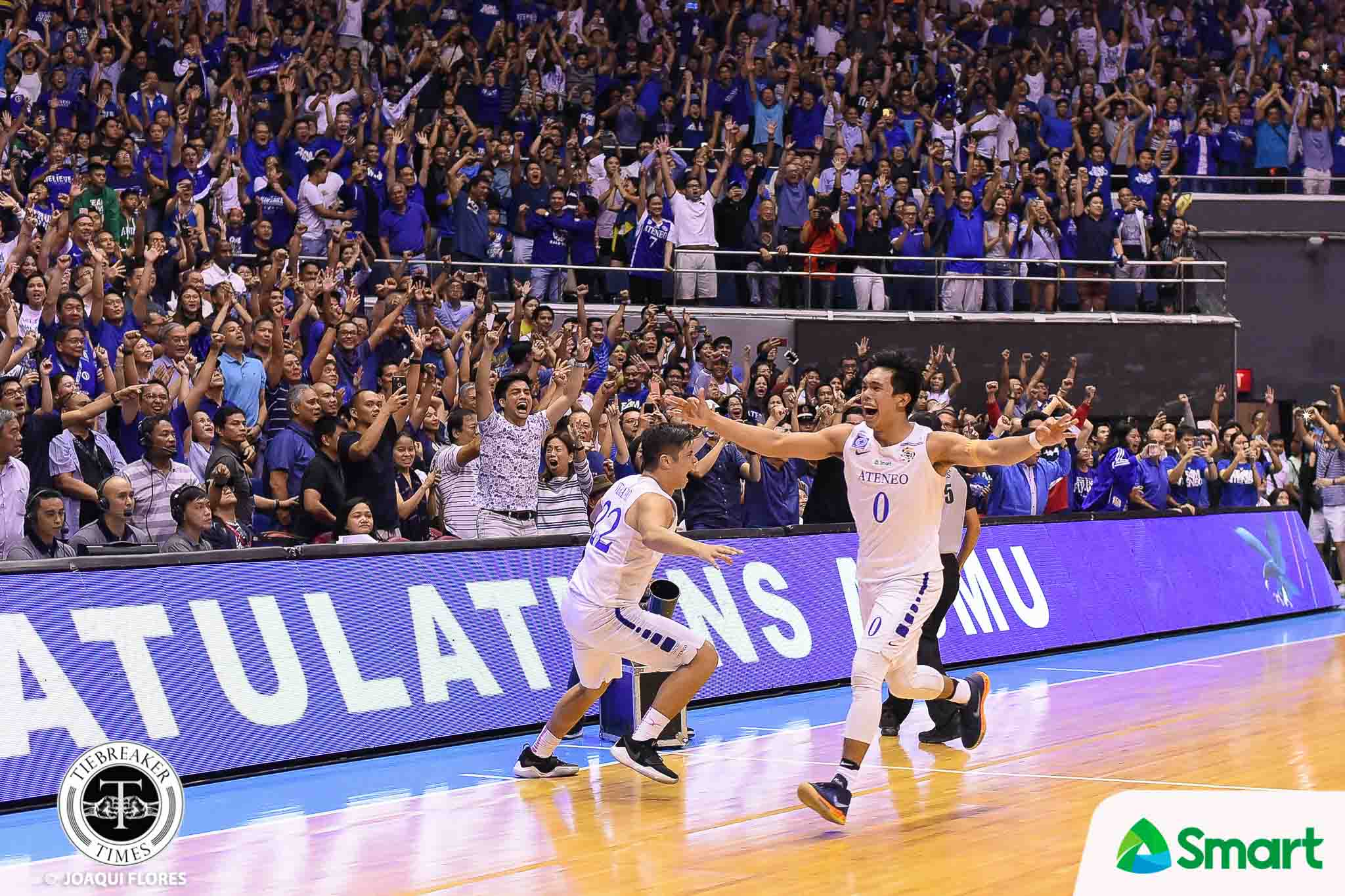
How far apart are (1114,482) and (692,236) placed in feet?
21.4

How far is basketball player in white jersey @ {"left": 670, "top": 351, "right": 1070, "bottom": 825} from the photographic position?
891 centimetres

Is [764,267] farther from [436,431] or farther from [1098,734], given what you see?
[1098,734]

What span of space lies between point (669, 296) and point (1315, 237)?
12.4m

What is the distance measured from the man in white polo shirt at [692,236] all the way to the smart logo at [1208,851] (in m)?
17.4

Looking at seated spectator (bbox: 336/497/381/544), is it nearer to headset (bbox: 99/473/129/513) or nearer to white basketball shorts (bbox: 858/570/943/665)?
headset (bbox: 99/473/129/513)

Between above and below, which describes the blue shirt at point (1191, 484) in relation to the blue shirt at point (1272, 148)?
below

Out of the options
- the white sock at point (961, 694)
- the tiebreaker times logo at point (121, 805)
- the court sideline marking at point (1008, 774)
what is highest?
the tiebreaker times logo at point (121, 805)

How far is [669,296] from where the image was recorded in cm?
2262

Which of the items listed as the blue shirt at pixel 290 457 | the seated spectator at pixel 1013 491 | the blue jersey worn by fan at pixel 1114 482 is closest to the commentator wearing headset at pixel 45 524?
the blue shirt at pixel 290 457

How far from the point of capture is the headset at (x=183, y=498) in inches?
417

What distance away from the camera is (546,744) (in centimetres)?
998

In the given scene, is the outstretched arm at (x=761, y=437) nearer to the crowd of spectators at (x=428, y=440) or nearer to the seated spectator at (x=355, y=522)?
the crowd of spectators at (x=428, y=440)

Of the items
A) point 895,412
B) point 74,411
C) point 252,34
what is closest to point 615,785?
point 895,412

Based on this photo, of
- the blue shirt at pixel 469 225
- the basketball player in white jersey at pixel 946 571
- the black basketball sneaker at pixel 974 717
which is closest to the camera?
the black basketball sneaker at pixel 974 717
